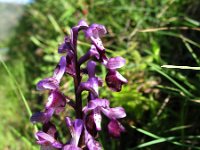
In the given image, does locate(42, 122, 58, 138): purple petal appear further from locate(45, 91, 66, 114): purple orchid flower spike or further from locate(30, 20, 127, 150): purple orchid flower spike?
locate(45, 91, 66, 114): purple orchid flower spike

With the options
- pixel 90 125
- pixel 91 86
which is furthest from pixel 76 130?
pixel 91 86

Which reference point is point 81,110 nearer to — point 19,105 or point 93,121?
Answer: point 93,121

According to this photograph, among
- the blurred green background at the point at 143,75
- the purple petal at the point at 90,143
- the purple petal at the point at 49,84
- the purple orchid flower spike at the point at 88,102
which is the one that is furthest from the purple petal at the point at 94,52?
the blurred green background at the point at 143,75

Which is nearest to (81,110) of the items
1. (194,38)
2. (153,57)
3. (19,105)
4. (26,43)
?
(153,57)

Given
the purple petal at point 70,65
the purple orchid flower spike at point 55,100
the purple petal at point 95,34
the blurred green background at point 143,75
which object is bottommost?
the blurred green background at point 143,75

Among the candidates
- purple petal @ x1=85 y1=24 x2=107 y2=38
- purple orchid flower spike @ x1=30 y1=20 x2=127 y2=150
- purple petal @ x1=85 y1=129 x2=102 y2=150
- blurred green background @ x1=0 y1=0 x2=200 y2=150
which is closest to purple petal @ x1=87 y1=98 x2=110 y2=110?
purple orchid flower spike @ x1=30 y1=20 x2=127 y2=150

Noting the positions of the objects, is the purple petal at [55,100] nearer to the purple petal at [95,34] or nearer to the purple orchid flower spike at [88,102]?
the purple orchid flower spike at [88,102]

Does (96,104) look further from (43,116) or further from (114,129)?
(43,116)
